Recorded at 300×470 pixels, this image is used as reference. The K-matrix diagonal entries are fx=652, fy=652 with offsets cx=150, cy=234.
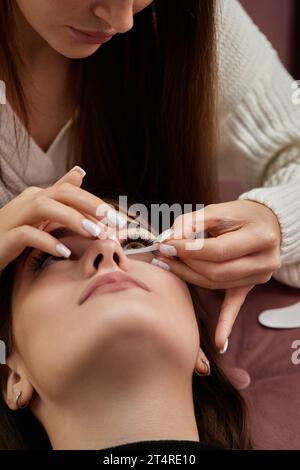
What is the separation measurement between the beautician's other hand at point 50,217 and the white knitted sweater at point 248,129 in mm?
295

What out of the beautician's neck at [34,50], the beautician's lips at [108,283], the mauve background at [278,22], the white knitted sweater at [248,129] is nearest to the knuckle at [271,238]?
the white knitted sweater at [248,129]

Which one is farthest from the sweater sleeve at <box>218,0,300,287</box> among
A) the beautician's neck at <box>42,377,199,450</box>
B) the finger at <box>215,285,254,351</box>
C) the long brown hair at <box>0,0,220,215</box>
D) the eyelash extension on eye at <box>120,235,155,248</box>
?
the beautician's neck at <box>42,377,199,450</box>

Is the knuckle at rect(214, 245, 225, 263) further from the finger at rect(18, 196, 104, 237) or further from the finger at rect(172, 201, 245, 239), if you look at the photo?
the finger at rect(18, 196, 104, 237)

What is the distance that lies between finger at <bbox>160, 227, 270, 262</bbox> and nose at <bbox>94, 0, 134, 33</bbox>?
0.86 feet

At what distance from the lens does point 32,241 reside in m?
0.76

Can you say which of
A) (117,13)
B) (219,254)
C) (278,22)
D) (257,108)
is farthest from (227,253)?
(278,22)

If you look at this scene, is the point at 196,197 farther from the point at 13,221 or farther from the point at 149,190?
the point at 13,221

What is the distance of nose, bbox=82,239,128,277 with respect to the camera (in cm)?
76

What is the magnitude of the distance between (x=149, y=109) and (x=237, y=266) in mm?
346

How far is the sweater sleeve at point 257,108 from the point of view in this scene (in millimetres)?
1124

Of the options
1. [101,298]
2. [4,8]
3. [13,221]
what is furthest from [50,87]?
[101,298]

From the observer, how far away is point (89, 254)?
77 centimetres

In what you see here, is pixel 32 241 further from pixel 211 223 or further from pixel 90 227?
pixel 211 223
